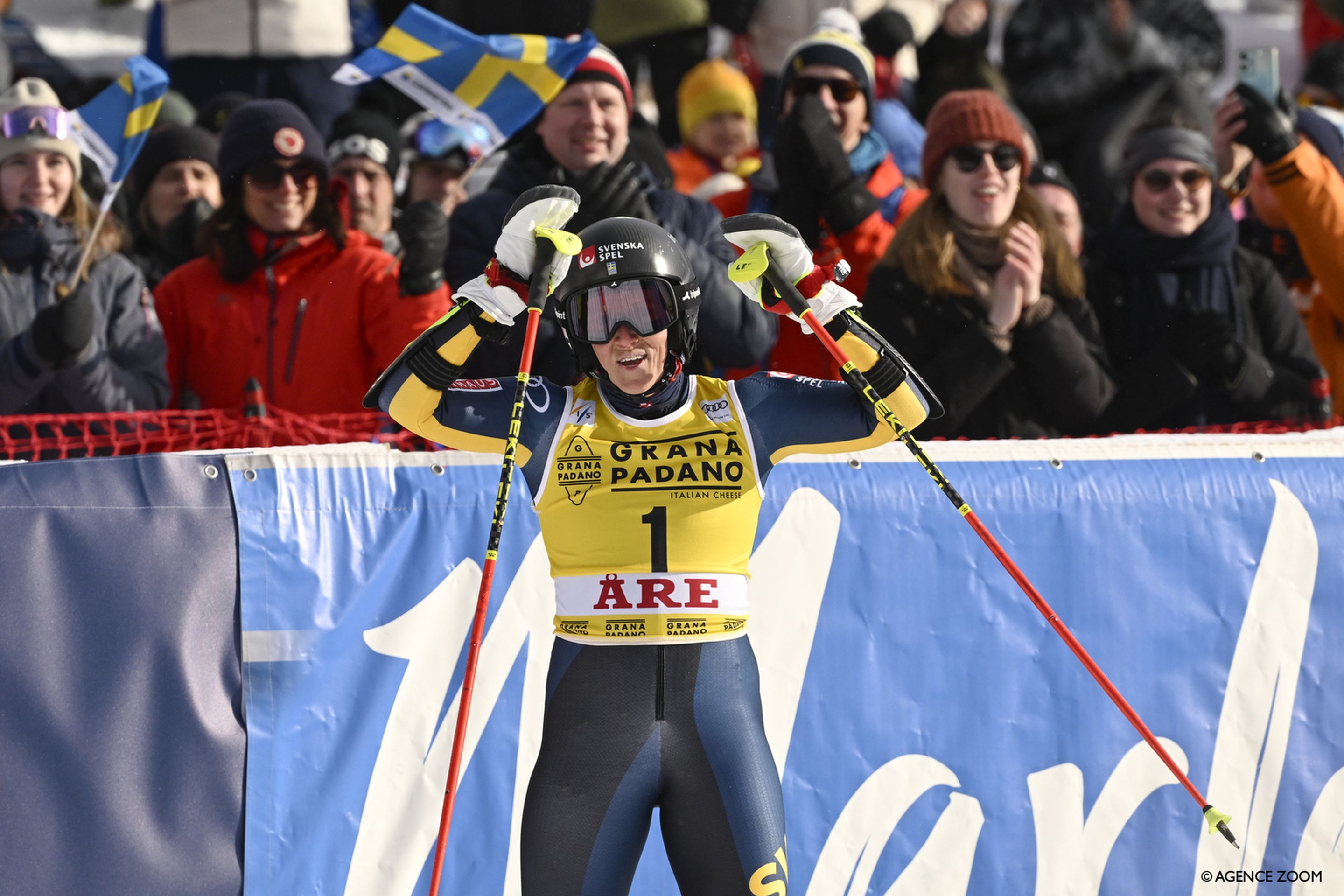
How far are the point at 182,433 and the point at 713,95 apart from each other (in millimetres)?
4219

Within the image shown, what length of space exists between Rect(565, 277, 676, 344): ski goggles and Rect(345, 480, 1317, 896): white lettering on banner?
1140 mm

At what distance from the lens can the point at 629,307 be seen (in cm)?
416


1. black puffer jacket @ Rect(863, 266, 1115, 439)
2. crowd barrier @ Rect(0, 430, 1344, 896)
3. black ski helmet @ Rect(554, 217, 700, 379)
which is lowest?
crowd barrier @ Rect(0, 430, 1344, 896)

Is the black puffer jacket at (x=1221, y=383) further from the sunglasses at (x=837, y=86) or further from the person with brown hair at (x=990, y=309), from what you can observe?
the sunglasses at (x=837, y=86)

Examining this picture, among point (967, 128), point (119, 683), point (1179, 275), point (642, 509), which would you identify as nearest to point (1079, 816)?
point (642, 509)

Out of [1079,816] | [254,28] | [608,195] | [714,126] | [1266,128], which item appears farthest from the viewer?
[714,126]

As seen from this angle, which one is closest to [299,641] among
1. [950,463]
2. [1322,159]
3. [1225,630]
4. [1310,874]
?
[950,463]

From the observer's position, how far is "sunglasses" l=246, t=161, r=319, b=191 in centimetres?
636

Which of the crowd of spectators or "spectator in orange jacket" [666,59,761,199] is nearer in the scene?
the crowd of spectators

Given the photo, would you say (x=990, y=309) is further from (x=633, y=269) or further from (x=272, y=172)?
(x=272, y=172)

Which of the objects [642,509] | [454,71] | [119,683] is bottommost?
[119,683]

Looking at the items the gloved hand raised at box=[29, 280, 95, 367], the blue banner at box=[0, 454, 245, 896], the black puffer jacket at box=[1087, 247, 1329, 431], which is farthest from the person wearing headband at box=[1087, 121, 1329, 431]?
the gloved hand raised at box=[29, 280, 95, 367]

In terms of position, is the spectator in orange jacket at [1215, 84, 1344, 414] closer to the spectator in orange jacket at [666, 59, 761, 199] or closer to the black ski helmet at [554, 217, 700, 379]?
the spectator in orange jacket at [666, 59, 761, 199]

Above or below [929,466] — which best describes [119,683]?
below
